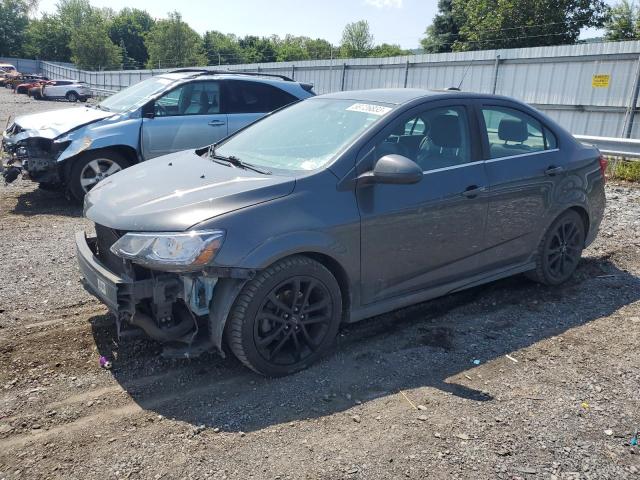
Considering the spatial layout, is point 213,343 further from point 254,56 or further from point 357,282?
point 254,56

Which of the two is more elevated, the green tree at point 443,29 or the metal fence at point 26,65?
the green tree at point 443,29

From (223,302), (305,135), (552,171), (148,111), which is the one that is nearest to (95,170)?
(148,111)

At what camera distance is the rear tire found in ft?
16.2

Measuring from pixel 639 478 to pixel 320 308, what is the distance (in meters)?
1.93

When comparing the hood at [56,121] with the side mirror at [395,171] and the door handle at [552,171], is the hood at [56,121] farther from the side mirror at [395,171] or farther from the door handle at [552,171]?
the door handle at [552,171]

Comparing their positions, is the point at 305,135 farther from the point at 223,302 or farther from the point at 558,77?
the point at 558,77

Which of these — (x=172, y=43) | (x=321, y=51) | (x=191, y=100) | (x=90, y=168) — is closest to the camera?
(x=90, y=168)

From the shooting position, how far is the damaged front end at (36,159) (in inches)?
287

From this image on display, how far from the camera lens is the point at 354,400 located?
327cm

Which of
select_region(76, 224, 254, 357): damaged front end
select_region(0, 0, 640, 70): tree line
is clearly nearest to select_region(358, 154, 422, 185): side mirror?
select_region(76, 224, 254, 357): damaged front end

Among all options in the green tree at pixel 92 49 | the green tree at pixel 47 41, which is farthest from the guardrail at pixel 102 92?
the green tree at pixel 47 41

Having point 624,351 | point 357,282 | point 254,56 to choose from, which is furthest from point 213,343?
point 254,56

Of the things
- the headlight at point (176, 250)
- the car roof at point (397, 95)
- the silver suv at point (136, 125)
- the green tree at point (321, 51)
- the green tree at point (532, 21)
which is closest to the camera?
the headlight at point (176, 250)

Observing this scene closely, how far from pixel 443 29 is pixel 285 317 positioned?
2136 inches
